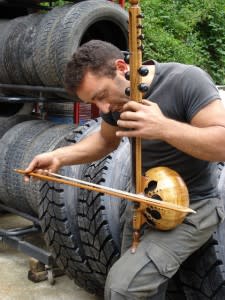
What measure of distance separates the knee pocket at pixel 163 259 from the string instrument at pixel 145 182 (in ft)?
0.28

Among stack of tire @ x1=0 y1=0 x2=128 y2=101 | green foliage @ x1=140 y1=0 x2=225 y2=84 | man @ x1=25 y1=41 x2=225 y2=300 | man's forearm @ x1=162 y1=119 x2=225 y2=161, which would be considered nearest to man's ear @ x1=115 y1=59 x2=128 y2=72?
man @ x1=25 y1=41 x2=225 y2=300

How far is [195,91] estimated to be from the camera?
2.17 meters

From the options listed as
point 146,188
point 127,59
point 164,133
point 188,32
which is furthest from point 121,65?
point 188,32

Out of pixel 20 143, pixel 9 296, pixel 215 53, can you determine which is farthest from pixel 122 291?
pixel 215 53

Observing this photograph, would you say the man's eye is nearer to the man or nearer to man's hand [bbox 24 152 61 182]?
the man

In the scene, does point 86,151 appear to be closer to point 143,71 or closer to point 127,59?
point 127,59

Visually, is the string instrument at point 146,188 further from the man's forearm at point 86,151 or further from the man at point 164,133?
the man's forearm at point 86,151

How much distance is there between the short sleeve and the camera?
84.4 inches

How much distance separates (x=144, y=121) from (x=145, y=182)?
0.34 meters

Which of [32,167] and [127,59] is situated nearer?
[127,59]

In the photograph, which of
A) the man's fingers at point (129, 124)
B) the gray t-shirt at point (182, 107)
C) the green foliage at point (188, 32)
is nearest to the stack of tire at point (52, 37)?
the gray t-shirt at point (182, 107)

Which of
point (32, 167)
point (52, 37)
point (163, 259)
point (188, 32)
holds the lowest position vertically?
point (163, 259)

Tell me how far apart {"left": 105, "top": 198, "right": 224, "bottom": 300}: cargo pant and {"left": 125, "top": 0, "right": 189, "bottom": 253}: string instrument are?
51 millimetres

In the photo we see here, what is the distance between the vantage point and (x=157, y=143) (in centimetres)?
241
